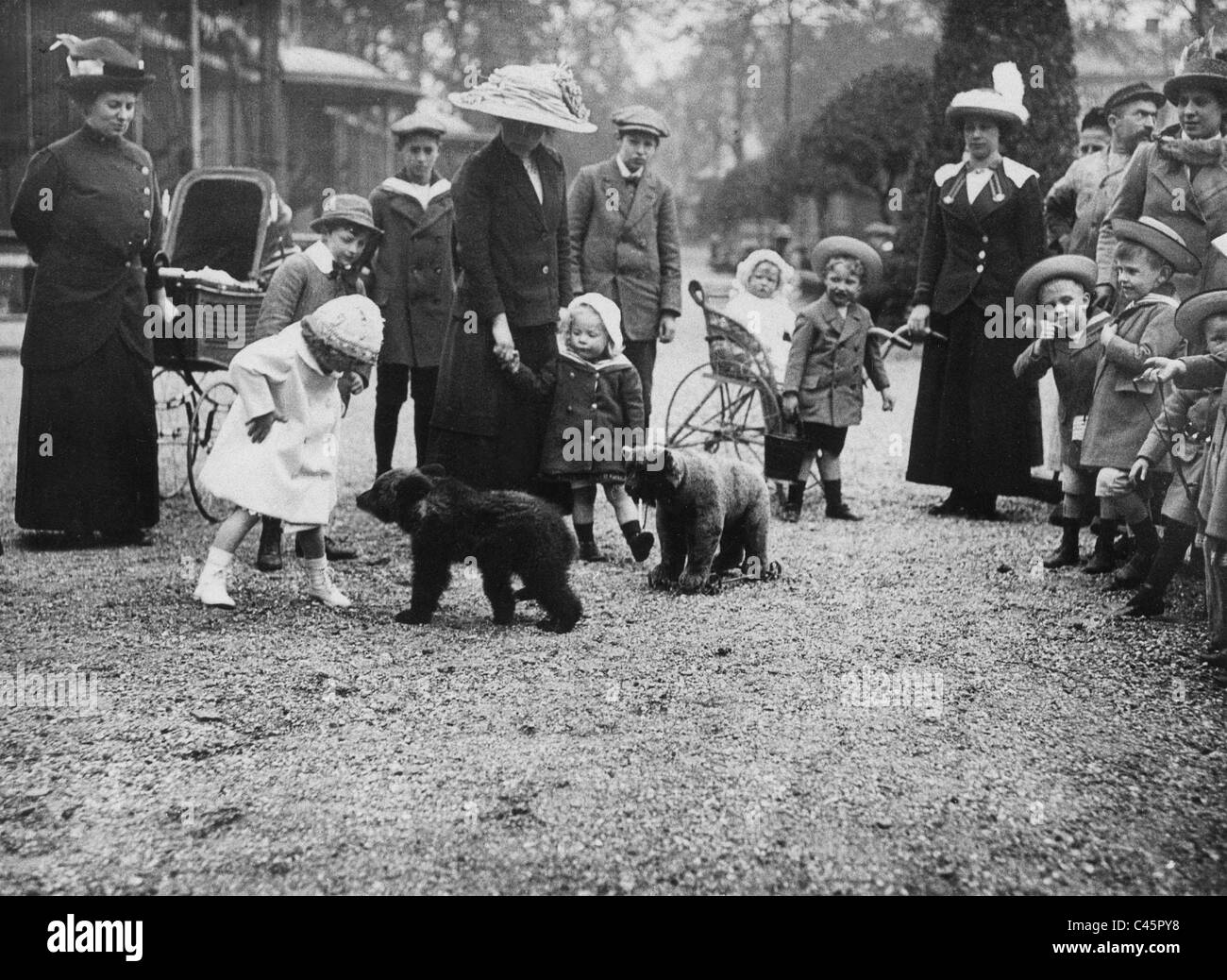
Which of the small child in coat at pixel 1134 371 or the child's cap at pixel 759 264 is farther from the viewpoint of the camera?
the child's cap at pixel 759 264

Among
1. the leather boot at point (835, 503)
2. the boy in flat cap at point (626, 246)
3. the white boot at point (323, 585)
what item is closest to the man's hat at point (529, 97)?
the boy in flat cap at point (626, 246)

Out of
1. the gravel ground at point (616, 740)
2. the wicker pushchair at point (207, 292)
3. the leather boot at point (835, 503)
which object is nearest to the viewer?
the gravel ground at point (616, 740)

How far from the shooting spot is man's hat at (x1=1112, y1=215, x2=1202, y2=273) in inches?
220

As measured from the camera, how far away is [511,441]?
20.6 feet

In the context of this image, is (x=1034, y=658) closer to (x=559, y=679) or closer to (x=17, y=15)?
(x=559, y=679)

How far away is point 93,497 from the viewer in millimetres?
6754

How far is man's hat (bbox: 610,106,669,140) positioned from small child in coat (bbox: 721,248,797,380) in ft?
4.77

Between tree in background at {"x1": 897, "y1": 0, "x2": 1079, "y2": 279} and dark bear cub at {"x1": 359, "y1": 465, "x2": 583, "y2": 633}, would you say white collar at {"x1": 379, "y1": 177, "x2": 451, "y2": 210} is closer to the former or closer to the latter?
dark bear cub at {"x1": 359, "y1": 465, "x2": 583, "y2": 633}

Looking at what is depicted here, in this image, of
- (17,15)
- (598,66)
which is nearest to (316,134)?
(598,66)

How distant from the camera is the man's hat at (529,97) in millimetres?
5730

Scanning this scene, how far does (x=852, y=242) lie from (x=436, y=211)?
236cm

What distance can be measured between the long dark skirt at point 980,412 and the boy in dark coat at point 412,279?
2.88m

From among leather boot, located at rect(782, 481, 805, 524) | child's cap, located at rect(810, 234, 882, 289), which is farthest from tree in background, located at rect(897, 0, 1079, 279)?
leather boot, located at rect(782, 481, 805, 524)

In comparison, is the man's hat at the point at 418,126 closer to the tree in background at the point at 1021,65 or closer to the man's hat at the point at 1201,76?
the man's hat at the point at 1201,76
